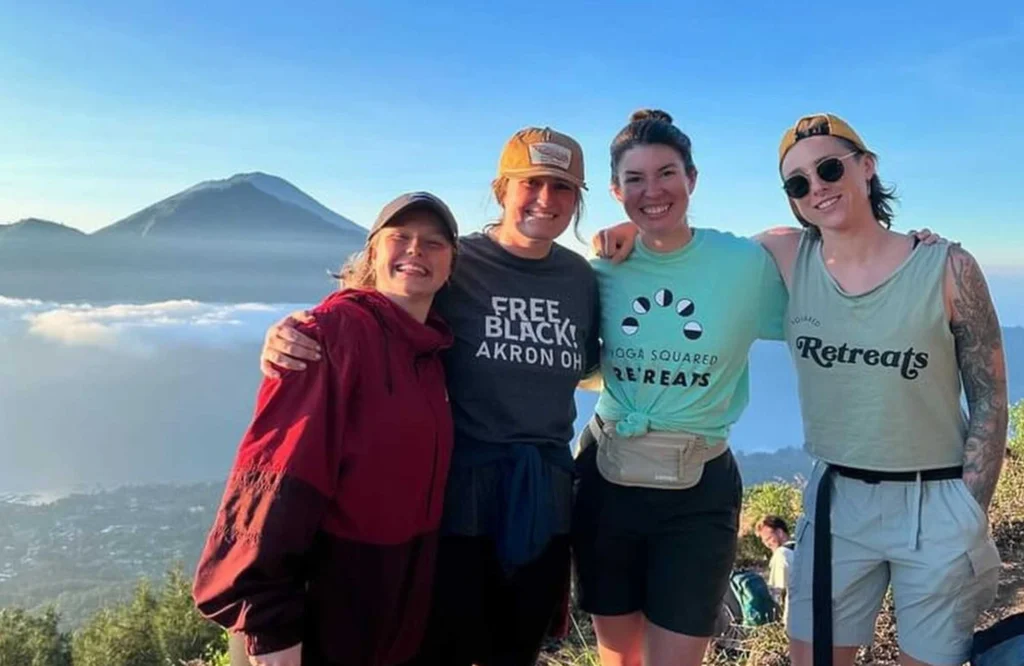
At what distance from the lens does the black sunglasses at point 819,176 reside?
9.00 ft

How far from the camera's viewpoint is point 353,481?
2.26 metres

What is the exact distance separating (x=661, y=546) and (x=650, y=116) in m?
1.51

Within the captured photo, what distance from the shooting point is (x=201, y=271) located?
536ft

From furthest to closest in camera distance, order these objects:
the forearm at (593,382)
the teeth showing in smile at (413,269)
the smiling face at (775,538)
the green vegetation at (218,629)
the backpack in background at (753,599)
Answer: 1. the smiling face at (775,538)
2. the backpack in background at (753,599)
3. the green vegetation at (218,629)
4. the forearm at (593,382)
5. the teeth showing in smile at (413,269)

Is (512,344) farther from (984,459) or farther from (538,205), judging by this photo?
(984,459)

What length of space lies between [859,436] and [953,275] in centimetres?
57

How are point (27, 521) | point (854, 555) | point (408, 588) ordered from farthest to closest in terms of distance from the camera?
point (27, 521)
point (854, 555)
point (408, 588)

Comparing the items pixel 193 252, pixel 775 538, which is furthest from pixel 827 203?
pixel 193 252

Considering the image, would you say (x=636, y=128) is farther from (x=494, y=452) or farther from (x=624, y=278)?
(x=494, y=452)

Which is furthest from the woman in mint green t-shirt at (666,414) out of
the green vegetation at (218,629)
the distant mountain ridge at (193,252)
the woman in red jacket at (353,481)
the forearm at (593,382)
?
the distant mountain ridge at (193,252)

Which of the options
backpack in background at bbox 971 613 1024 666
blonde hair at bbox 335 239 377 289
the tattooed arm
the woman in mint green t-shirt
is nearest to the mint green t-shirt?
the woman in mint green t-shirt

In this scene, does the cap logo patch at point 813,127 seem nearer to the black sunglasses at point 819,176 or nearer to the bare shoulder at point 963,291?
the black sunglasses at point 819,176

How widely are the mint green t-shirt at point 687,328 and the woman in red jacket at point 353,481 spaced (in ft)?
2.29

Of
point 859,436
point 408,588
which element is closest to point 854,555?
point 859,436
